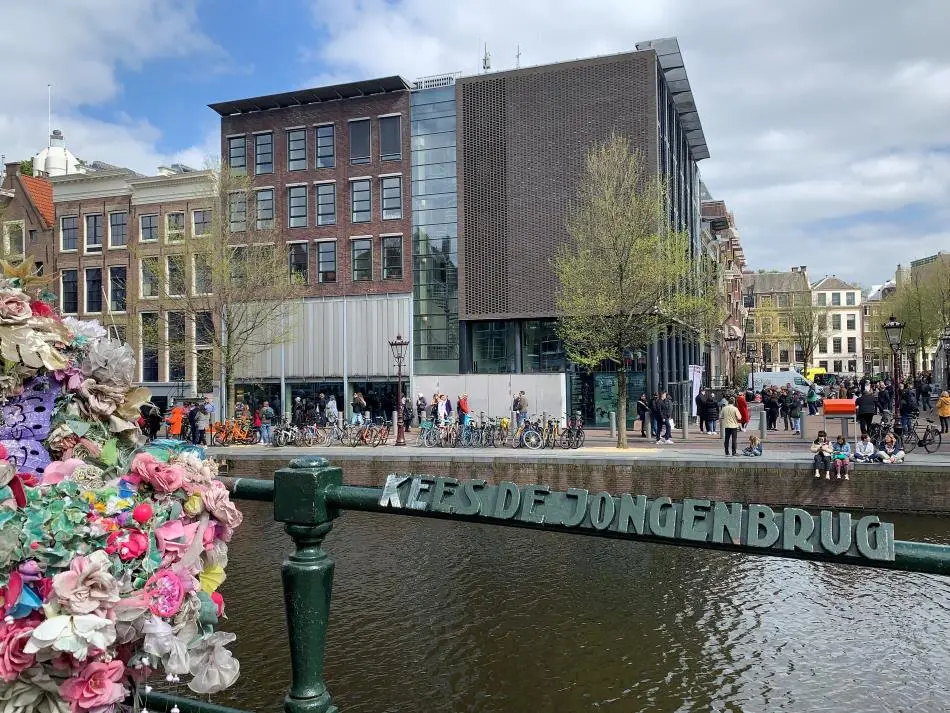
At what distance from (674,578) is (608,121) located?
23234 mm

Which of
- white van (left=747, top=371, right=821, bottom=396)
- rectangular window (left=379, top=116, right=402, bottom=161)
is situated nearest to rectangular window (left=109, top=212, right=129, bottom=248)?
rectangular window (left=379, top=116, right=402, bottom=161)

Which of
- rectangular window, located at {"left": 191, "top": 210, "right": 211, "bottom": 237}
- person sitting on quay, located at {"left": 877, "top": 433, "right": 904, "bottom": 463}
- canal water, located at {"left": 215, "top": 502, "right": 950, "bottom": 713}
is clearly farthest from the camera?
rectangular window, located at {"left": 191, "top": 210, "right": 211, "bottom": 237}

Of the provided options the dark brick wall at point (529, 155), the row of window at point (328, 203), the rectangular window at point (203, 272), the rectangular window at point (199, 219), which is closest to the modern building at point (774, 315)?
the dark brick wall at point (529, 155)

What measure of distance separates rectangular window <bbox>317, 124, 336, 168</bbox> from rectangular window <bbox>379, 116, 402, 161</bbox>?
2284 mm

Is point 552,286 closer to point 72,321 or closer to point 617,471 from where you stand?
point 617,471

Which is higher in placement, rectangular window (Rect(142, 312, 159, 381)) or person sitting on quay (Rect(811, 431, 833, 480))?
rectangular window (Rect(142, 312, 159, 381))

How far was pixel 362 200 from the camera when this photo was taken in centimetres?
3472

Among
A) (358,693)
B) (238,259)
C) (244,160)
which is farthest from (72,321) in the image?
(244,160)

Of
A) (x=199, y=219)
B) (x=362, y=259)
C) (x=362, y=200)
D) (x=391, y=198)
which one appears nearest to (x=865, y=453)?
(x=391, y=198)

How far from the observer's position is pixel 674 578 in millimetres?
11898

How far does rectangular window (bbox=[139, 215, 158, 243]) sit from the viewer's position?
35906 millimetres

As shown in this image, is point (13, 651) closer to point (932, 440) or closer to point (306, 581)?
point (306, 581)

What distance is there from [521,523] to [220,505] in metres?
0.79

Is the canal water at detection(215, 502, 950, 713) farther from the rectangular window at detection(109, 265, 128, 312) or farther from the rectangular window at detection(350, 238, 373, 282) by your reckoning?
the rectangular window at detection(109, 265, 128, 312)
